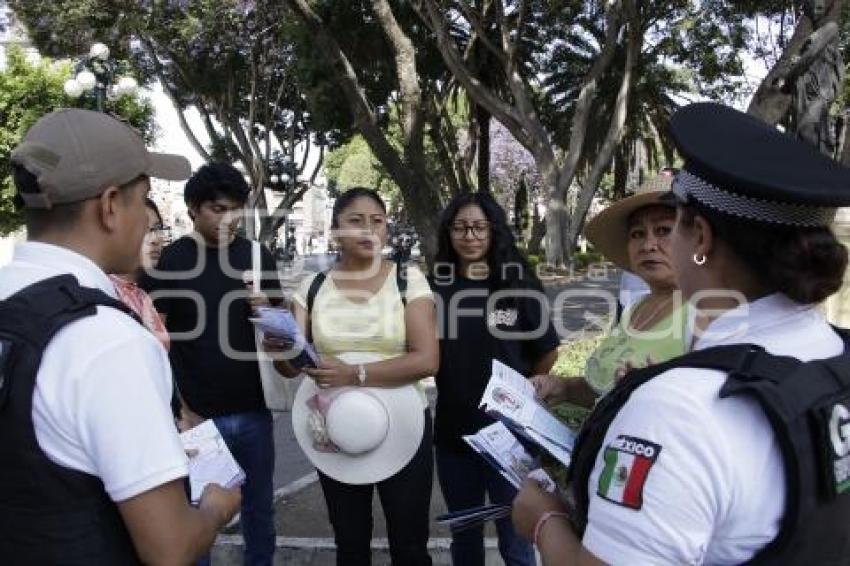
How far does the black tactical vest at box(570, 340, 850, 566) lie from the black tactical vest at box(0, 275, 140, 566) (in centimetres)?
100

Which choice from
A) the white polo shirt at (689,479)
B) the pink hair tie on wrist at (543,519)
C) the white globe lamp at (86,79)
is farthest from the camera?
the white globe lamp at (86,79)

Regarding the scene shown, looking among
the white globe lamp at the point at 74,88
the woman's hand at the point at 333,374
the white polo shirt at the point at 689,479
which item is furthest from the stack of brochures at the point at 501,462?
the white globe lamp at the point at 74,88

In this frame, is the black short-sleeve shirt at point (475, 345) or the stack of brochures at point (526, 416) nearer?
the stack of brochures at point (526, 416)

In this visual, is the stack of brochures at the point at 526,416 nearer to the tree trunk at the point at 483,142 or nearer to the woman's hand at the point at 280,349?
the woman's hand at the point at 280,349

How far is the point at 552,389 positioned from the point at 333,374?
850 millimetres

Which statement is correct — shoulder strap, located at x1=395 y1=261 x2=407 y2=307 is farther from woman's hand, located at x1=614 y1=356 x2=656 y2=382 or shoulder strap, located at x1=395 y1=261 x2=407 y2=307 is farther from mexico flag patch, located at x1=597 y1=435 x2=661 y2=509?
mexico flag patch, located at x1=597 y1=435 x2=661 y2=509

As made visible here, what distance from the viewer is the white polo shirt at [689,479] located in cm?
113

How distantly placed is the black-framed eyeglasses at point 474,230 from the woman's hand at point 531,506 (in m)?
1.81

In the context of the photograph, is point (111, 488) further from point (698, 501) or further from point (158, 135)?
point (158, 135)

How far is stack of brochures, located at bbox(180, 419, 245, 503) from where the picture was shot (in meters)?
1.91

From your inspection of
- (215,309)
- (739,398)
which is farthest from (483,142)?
(739,398)

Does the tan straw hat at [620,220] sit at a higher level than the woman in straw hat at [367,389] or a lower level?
higher

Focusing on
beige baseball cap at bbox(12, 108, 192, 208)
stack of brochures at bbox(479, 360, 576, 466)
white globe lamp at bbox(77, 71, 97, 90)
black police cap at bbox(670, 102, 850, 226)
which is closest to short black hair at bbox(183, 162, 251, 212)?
beige baseball cap at bbox(12, 108, 192, 208)

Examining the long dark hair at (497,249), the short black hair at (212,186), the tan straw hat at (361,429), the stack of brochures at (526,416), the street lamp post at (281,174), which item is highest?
the street lamp post at (281,174)
